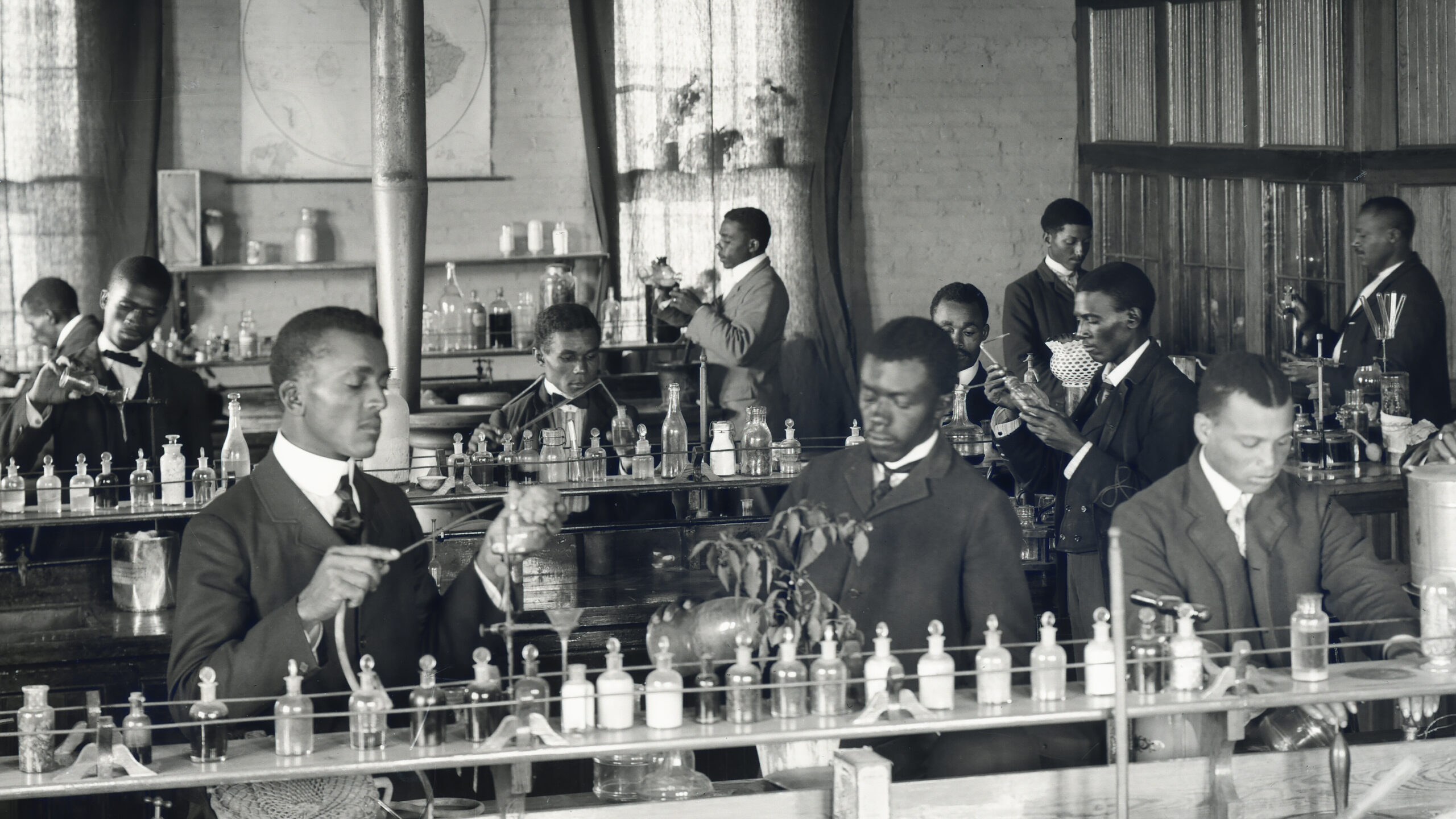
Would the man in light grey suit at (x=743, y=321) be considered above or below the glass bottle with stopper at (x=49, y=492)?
above

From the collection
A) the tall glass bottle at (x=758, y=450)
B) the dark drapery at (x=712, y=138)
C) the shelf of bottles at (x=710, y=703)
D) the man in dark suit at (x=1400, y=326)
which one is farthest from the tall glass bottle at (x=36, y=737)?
the dark drapery at (x=712, y=138)

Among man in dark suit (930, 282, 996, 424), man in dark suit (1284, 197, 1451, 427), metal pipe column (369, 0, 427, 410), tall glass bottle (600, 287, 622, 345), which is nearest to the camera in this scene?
man in dark suit (930, 282, 996, 424)

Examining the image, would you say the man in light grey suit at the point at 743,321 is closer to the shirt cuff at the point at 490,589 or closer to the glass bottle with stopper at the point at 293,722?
the shirt cuff at the point at 490,589

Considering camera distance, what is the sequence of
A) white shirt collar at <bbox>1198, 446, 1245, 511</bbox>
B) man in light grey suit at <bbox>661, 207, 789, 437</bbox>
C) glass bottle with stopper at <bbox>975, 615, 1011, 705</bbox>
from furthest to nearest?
man in light grey suit at <bbox>661, 207, 789, 437</bbox> → white shirt collar at <bbox>1198, 446, 1245, 511</bbox> → glass bottle with stopper at <bbox>975, 615, 1011, 705</bbox>

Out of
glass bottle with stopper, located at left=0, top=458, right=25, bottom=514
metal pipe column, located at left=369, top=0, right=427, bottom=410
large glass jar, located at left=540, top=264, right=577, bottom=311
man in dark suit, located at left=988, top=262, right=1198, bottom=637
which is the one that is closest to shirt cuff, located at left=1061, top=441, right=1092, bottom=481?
man in dark suit, located at left=988, top=262, right=1198, bottom=637

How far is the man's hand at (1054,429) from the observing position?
4.14m

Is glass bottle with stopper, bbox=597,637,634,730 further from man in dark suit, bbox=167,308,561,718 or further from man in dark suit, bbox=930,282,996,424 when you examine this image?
man in dark suit, bbox=930,282,996,424

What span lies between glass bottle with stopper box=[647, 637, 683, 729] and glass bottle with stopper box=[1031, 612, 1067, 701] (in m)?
0.57

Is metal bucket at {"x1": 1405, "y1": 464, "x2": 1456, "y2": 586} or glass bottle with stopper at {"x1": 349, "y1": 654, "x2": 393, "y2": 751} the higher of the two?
metal bucket at {"x1": 1405, "y1": 464, "x2": 1456, "y2": 586}

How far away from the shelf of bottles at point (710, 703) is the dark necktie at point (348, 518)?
9.5 inches

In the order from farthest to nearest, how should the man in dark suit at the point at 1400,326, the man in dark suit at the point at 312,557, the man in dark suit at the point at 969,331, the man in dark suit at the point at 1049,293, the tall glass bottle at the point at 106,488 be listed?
the man in dark suit at the point at 1049,293 → the man in dark suit at the point at 1400,326 → the man in dark suit at the point at 969,331 → the tall glass bottle at the point at 106,488 → the man in dark suit at the point at 312,557

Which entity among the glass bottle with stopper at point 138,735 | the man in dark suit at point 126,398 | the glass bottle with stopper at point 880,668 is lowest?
the glass bottle with stopper at point 138,735

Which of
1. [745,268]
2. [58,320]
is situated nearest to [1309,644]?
[745,268]

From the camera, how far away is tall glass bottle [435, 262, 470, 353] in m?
8.27
